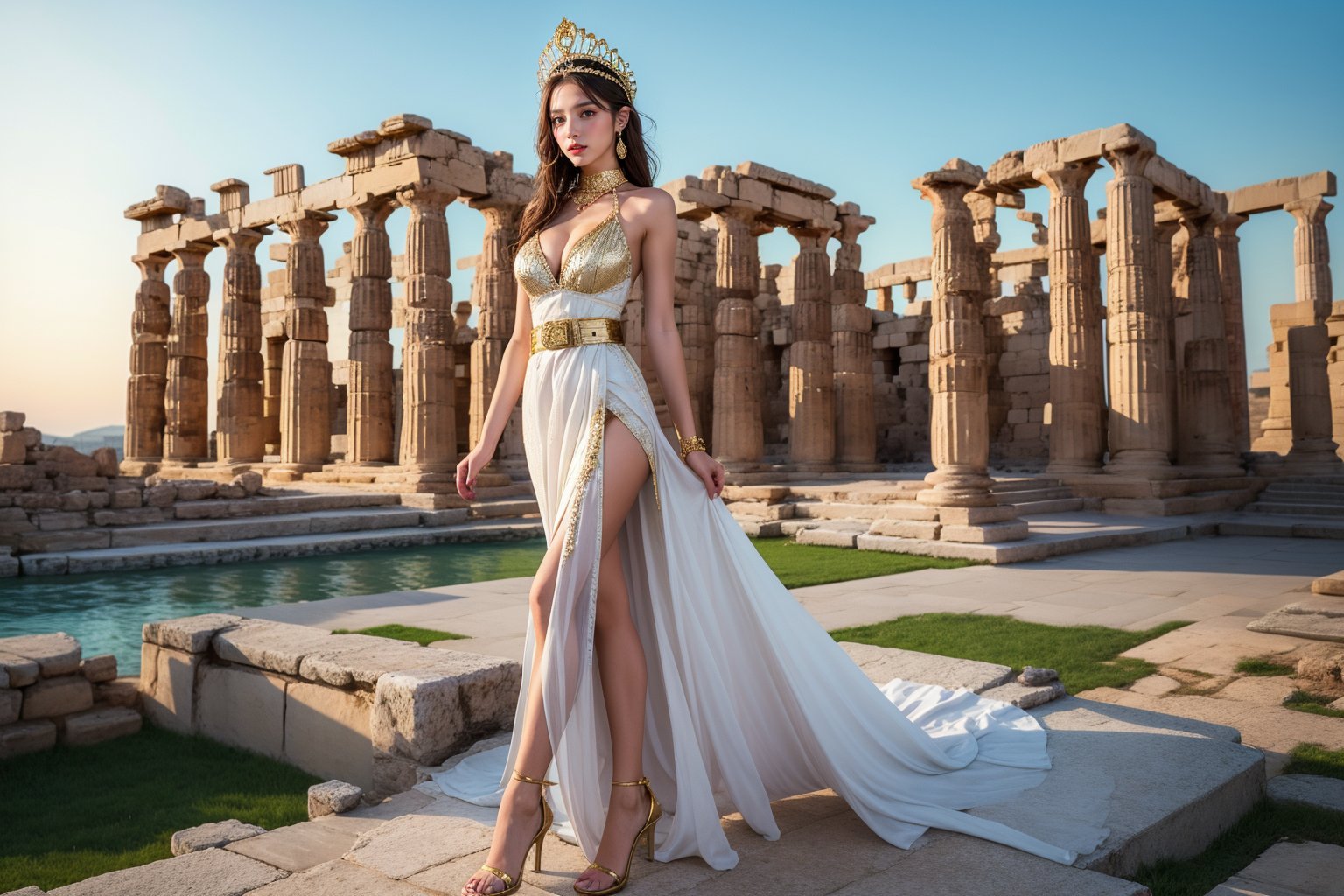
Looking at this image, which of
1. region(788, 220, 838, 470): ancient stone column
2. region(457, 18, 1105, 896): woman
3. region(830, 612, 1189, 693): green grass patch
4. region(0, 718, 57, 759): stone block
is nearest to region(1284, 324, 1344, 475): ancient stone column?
region(788, 220, 838, 470): ancient stone column

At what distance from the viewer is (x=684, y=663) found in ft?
8.74

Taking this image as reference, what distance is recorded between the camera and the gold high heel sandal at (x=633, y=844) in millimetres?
2271

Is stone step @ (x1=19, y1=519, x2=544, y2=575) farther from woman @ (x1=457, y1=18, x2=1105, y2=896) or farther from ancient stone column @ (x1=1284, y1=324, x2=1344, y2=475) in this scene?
Result: ancient stone column @ (x1=1284, y1=324, x2=1344, y2=475)

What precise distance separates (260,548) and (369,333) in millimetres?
7975

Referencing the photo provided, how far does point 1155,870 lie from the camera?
2.61 meters

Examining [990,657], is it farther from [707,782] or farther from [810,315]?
[810,315]

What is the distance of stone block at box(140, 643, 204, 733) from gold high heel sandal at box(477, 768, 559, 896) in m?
3.33

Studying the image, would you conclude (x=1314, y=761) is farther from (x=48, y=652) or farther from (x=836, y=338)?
(x=836, y=338)

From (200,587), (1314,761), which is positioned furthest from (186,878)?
(200,587)

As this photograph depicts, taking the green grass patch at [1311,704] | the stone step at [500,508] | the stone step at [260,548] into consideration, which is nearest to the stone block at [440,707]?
the green grass patch at [1311,704]

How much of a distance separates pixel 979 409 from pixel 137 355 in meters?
21.4

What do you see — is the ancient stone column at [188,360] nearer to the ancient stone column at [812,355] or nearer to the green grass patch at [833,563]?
the ancient stone column at [812,355]

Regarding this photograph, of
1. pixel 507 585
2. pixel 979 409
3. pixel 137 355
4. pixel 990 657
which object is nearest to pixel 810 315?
pixel 979 409

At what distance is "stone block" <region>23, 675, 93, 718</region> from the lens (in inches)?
194
